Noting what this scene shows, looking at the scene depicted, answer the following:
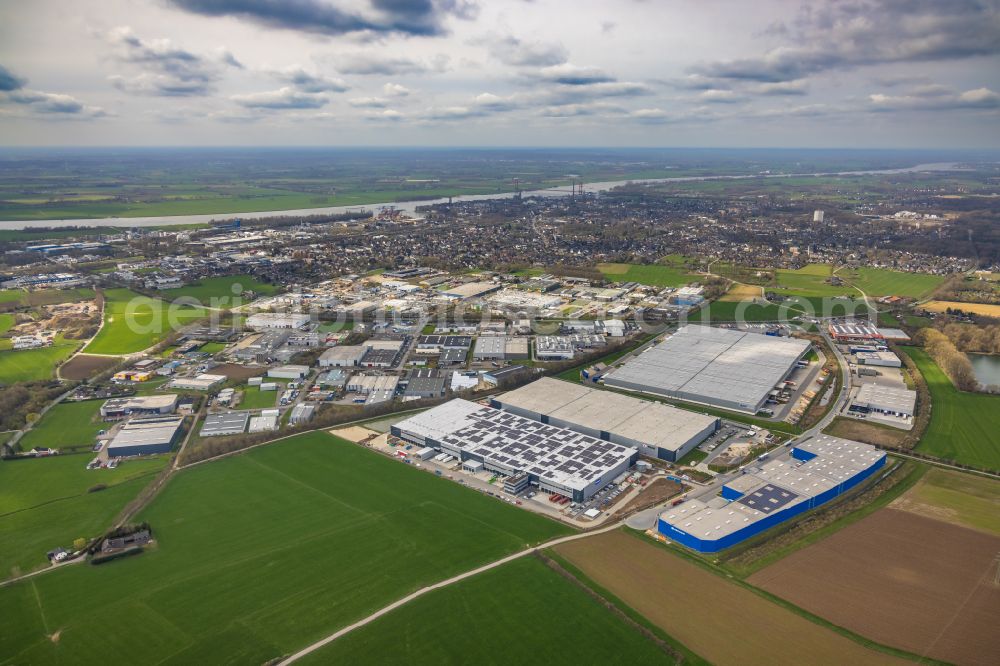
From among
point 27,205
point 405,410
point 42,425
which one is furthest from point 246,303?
point 27,205

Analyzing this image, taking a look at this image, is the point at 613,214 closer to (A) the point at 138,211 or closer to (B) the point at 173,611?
(A) the point at 138,211

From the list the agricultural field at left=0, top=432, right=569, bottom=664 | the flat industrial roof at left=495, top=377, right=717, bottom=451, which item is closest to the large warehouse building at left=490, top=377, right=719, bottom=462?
the flat industrial roof at left=495, top=377, right=717, bottom=451

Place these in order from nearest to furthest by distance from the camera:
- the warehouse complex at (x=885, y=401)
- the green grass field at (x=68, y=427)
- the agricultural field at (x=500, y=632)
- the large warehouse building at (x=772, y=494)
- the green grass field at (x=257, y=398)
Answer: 1. the agricultural field at (x=500, y=632)
2. the large warehouse building at (x=772, y=494)
3. the green grass field at (x=68, y=427)
4. the warehouse complex at (x=885, y=401)
5. the green grass field at (x=257, y=398)

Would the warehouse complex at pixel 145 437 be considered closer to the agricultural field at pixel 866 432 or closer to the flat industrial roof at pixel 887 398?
the agricultural field at pixel 866 432

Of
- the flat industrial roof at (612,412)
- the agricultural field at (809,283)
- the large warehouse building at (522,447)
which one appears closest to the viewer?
the large warehouse building at (522,447)

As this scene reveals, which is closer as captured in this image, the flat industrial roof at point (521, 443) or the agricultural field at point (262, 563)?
the agricultural field at point (262, 563)

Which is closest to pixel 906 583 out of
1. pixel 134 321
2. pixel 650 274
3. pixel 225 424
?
pixel 225 424

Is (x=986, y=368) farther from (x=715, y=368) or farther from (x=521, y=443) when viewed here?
(x=521, y=443)

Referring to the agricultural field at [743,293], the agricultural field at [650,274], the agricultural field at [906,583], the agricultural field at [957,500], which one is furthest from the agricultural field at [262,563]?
the agricultural field at [650,274]
